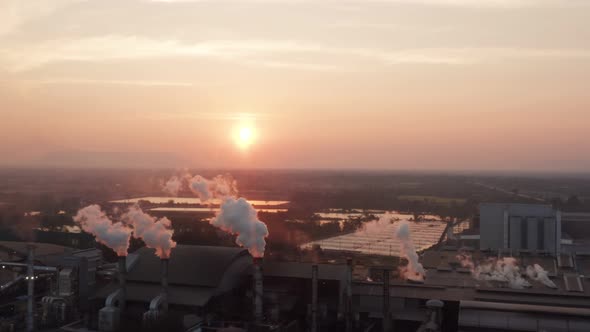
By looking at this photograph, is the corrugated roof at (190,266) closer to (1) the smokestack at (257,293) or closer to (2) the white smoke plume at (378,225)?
(1) the smokestack at (257,293)

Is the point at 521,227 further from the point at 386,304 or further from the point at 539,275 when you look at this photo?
the point at 386,304

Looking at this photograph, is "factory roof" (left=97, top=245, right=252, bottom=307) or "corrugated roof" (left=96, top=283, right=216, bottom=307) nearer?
"corrugated roof" (left=96, top=283, right=216, bottom=307)

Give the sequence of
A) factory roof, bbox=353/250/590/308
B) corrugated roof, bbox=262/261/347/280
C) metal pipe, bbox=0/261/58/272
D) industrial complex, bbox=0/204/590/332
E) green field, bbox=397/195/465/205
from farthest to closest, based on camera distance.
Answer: green field, bbox=397/195/465/205 < metal pipe, bbox=0/261/58/272 < corrugated roof, bbox=262/261/347/280 < factory roof, bbox=353/250/590/308 < industrial complex, bbox=0/204/590/332

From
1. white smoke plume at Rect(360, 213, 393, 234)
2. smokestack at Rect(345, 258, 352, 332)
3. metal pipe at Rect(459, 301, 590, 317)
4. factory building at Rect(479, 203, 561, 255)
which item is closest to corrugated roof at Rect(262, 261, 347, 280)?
smokestack at Rect(345, 258, 352, 332)

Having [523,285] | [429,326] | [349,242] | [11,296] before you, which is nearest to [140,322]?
[11,296]

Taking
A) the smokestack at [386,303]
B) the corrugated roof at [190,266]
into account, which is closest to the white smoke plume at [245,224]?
the corrugated roof at [190,266]

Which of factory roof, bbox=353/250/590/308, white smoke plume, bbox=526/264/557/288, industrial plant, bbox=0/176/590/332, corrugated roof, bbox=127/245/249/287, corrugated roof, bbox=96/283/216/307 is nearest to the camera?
industrial plant, bbox=0/176/590/332

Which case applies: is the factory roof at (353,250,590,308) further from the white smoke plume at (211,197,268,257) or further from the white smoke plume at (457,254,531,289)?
the white smoke plume at (211,197,268,257)
